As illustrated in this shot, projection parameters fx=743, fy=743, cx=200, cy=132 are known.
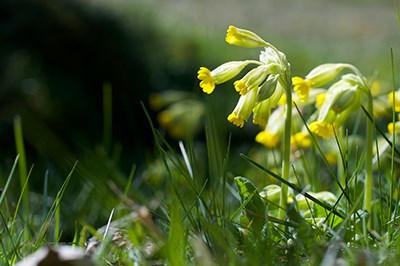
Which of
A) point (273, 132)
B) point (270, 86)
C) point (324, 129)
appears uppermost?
point (270, 86)

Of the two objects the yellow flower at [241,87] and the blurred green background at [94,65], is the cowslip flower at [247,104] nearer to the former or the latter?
the yellow flower at [241,87]

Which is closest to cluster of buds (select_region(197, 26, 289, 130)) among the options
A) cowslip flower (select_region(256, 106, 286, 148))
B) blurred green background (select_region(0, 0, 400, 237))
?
cowslip flower (select_region(256, 106, 286, 148))

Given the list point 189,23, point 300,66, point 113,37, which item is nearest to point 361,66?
point 300,66

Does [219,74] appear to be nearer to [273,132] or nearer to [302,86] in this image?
[302,86]

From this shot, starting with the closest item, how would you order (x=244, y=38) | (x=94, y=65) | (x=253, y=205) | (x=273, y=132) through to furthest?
(x=253, y=205), (x=244, y=38), (x=273, y=132), (x=94, y=65)

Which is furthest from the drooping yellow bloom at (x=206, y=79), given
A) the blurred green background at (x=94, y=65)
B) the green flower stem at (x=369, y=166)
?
the blurred green background at (x=94, y=65)

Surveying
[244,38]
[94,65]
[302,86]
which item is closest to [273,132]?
[302,86]

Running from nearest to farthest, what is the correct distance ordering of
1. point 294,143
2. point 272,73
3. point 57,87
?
1. point 272,73
2. point 294,143
3. point 57,87

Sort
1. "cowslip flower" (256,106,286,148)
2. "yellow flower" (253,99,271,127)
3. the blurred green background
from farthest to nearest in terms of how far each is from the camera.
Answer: the blurred green background → "cowslip flower" (256,106,286,148) → "yellow flower" (253,99,271,127)

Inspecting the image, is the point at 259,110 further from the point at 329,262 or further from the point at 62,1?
the point at 62,1

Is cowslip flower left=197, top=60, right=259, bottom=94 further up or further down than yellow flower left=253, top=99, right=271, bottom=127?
further up

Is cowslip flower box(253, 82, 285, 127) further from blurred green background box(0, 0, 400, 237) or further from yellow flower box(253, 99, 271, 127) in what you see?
blurred green background box(0, 0, 400, 237)
